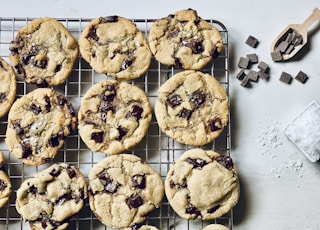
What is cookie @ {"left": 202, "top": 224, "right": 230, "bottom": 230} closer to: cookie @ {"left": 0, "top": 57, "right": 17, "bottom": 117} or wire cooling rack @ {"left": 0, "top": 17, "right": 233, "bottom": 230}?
wire cooling rack @ {"left": 0, "top": 17, "right": 233, "bottom": 230}

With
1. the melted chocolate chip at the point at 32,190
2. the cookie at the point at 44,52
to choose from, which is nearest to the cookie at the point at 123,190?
the melted chocolate chip at the point at 32,190

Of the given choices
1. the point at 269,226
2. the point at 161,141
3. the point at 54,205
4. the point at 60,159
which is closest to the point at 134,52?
the point at 161,141

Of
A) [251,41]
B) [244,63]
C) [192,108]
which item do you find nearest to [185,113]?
[192,108]

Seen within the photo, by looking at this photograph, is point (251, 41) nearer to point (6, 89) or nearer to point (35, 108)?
point (35, 108)

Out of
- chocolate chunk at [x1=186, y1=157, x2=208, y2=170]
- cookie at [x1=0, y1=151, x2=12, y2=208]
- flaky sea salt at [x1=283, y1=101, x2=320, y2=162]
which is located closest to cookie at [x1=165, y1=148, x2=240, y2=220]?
chocolate chunk at [x1=186, y1=157, x2=208, y2=170]

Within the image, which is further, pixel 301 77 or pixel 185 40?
pixel 301 77

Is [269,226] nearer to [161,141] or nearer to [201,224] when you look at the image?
[201,224]

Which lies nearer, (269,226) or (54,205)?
(54,205)
